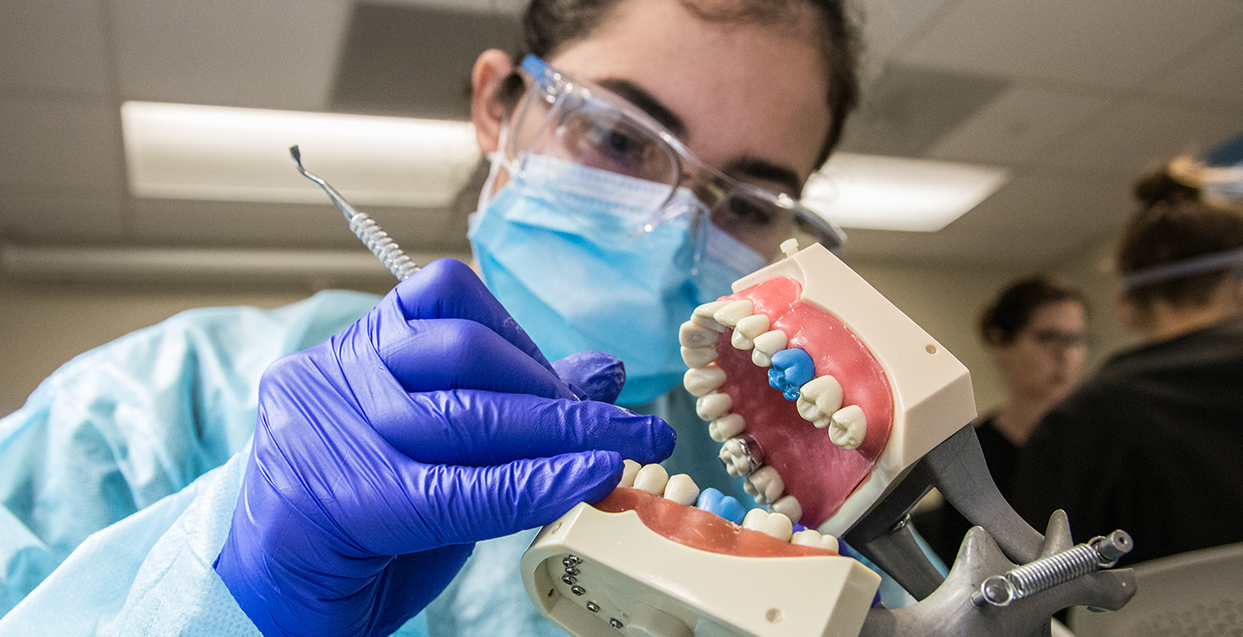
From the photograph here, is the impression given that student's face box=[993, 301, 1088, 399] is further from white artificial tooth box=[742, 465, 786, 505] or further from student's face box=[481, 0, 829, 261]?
white artificial tooth box=[742, 465, 786, 505]

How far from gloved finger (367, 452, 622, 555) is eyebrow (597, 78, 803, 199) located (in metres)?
0.60

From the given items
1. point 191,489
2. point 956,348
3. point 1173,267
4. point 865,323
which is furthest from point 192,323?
point 956,348

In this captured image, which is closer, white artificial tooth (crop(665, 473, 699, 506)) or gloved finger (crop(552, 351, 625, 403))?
white artificial tooth (crop(665, 473, 699, 506))

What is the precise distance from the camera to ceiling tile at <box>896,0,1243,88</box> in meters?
2.54

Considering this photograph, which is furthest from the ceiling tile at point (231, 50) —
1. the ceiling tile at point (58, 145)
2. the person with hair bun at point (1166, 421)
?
the person with hair bun at point (1166, 421)

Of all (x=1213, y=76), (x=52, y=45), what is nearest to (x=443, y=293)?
(x=52, y=45)

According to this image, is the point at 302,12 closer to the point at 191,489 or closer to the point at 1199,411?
the point at 191,489

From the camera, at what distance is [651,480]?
59 cm

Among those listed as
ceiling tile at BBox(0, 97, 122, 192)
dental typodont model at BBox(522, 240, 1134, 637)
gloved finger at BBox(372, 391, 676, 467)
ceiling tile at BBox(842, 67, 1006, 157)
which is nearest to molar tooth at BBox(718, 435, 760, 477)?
dental typodont model at BBox(522, 240, 1134, 637)

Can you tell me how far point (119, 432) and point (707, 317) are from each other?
28.3 inches

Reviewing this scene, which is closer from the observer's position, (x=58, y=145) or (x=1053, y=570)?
(x=1053, y=570)

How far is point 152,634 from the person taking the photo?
2.01 ft

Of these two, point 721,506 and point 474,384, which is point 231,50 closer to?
point 474,384

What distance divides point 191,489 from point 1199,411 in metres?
1.95
